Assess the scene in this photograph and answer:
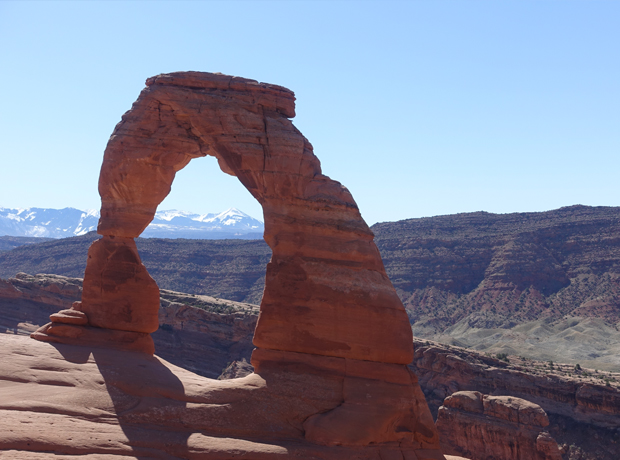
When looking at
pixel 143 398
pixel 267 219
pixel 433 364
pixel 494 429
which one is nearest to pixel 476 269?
pixel 433 364

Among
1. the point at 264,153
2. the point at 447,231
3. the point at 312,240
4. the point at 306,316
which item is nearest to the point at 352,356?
the point at 306,316

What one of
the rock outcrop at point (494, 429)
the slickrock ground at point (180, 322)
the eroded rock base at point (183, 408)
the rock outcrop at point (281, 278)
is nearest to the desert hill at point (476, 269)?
the slickrock ground at point (180, 322)

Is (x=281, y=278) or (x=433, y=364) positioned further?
(x=433, y=364)

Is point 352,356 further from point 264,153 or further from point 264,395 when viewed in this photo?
point 264,153

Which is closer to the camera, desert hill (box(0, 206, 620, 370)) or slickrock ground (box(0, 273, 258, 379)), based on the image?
slickrock ground (box(0, 273, 258, 379))

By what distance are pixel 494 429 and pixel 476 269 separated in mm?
71263

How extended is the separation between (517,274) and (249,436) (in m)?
84.5

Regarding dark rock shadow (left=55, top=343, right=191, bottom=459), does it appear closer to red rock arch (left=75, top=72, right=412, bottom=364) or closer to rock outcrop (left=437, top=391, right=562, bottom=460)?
red rock arch (left=75, top=72, right=412, bottom=364)

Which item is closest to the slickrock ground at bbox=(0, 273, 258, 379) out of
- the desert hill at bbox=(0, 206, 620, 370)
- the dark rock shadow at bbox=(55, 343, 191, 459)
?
the desert hill at bbox=(0, 206, 620, 370)

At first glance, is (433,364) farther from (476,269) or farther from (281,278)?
(476,269)

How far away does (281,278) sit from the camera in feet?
66.5

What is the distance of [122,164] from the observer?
21438 mm

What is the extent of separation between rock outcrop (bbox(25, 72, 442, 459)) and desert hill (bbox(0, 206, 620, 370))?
56.1 meters

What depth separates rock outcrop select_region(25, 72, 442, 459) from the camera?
62.6 feet
